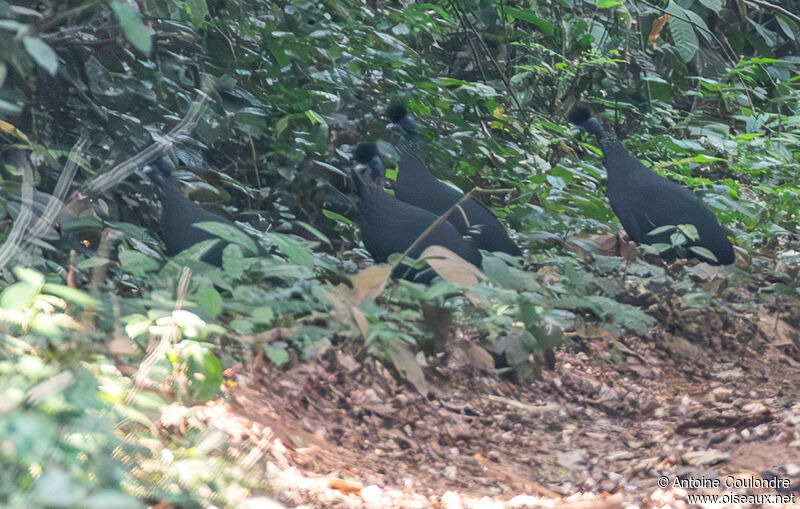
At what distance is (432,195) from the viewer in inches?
152

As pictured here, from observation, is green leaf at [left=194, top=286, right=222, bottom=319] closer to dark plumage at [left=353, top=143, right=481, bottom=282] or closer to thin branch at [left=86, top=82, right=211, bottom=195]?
thin branch at [left=86, top=82, right=211, bottom=195]

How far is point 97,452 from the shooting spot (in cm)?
141

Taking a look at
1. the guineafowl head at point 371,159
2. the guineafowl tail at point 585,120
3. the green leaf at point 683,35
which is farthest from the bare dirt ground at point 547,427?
the green leaf at point 683,35

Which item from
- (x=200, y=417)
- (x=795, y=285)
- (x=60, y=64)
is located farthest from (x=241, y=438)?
(x=795, y=285)

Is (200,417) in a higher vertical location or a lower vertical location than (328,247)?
higher

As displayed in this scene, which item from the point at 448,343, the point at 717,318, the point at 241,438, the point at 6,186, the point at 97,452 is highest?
the point at 97,452

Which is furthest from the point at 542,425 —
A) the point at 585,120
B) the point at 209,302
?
the point at 585,120

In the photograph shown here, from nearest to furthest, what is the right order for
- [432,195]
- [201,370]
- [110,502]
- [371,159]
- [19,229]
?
[110,502] < [201,370] < [19,229] < [371,159] < [432,195]

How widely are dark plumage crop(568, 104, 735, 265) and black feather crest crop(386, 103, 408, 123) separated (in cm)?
103

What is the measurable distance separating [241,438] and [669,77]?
17.9ft

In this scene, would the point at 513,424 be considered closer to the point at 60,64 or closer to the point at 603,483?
the point at 603,483

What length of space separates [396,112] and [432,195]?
1.71 feet

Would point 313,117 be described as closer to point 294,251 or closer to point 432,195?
point 432,195

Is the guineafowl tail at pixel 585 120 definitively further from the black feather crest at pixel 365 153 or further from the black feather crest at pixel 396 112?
the black feather crest at pixel 365 153
